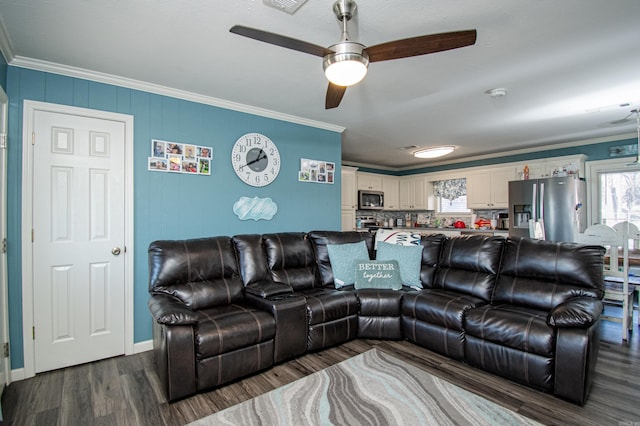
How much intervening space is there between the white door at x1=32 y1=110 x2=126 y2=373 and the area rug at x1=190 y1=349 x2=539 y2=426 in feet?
5.27

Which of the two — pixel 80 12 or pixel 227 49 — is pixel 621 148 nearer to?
pixel 227 49

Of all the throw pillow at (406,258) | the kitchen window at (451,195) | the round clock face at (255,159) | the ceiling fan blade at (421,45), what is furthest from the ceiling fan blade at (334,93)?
the kitchen window at (451,195)

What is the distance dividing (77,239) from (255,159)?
6.31 ft

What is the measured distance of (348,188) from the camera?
5.99 meters

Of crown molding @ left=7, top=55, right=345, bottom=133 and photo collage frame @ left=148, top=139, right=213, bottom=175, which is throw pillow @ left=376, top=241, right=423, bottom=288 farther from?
photo collage frame @ left=148, top=139, right=213, bottom=175

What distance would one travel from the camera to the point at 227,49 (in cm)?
241

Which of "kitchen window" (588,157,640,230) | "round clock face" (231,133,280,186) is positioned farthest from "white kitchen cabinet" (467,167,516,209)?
"round clock face" (231,133,280,186)

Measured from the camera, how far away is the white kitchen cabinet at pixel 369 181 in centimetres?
692

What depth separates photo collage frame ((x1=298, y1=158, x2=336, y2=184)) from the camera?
4.24 meters

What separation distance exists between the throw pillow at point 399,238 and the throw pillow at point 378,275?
351 millimetres

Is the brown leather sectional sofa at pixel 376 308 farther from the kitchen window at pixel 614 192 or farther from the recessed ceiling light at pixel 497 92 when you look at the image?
the kitchen window at pixel 614 192

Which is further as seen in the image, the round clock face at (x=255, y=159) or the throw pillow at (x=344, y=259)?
the round clock face at (x=255, y=159)

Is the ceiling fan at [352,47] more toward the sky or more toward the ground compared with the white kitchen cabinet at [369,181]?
more toward the sky

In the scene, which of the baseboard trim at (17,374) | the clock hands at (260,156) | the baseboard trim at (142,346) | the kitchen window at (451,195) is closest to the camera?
the baseboard trim at (17,374)
